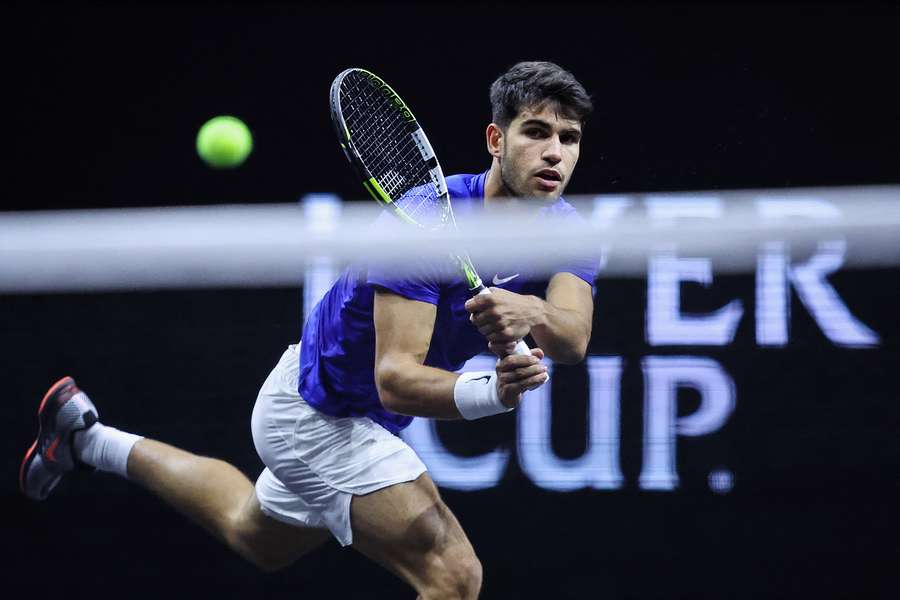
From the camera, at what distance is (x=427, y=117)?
12.2 feet

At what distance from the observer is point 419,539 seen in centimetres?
254

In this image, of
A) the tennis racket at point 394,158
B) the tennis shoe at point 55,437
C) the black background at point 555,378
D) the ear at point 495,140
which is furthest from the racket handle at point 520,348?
the tennis shoe at point 55,437

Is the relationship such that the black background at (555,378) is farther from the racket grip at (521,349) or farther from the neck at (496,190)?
the racket grip at (521,349)

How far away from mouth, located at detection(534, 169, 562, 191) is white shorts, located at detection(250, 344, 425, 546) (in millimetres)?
602

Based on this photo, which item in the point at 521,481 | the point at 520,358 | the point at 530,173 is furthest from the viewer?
the point at 521,481

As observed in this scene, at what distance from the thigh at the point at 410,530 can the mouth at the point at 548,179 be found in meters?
A: 0.64

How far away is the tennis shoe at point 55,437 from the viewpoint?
3.45m

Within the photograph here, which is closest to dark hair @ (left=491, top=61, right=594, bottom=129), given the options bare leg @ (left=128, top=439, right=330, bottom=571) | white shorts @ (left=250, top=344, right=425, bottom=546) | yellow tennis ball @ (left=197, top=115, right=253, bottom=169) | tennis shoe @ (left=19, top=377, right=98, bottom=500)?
white shorts @ (left=250, top=344, right=425, bottom=546)

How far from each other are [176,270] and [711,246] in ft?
2.40

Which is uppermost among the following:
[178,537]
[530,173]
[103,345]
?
[530,173]

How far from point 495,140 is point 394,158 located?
0.26m

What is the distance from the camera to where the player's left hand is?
7.48 ft

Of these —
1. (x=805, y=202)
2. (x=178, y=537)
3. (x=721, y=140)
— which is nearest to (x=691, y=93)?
(x=721, y=140)

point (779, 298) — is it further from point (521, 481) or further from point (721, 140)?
point (521, 481)
